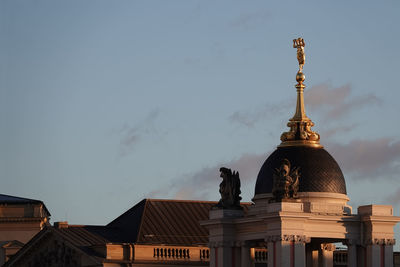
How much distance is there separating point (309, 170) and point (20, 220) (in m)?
60.5

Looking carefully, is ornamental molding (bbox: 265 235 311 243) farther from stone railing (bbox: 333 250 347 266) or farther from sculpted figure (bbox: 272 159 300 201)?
stone railing (bbox: 333 250 347 266)

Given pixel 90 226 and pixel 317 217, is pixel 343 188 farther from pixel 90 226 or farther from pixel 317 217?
pixel 90 226

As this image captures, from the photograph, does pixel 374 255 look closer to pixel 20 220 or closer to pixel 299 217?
pixel 299 217

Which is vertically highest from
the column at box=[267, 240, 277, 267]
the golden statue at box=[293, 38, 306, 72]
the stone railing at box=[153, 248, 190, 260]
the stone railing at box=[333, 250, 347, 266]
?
the golden statue at box=[293, 38, 306, 72]

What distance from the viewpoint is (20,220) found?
165 metres

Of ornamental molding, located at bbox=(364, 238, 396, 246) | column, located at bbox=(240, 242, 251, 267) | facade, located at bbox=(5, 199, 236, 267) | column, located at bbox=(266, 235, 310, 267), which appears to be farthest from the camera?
facade, located at bbox=(5, 199, 236, 267)

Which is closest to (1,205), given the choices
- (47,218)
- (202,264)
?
(47,218)

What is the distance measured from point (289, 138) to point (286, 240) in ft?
29.7

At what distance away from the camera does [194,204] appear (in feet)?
480

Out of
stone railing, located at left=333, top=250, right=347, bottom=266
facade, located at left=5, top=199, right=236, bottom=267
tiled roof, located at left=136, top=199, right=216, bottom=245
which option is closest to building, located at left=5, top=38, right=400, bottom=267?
stone railing, located at left=333, top=250, right=347, bottom=266

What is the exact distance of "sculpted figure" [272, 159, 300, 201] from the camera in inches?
4245

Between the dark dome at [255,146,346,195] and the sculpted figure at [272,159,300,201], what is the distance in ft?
6.58

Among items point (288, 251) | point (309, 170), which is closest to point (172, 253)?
point (309, 170)

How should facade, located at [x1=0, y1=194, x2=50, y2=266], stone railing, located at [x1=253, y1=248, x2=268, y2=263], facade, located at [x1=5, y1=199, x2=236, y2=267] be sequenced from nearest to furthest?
stone railing, located at [x1=253, y1=248, x2=268, y2=263] < facade, located at [x1=5, y1=199, x2=236, y2=267] < facade, located at [x1=0, y1=194, x2=50, y2=266]
